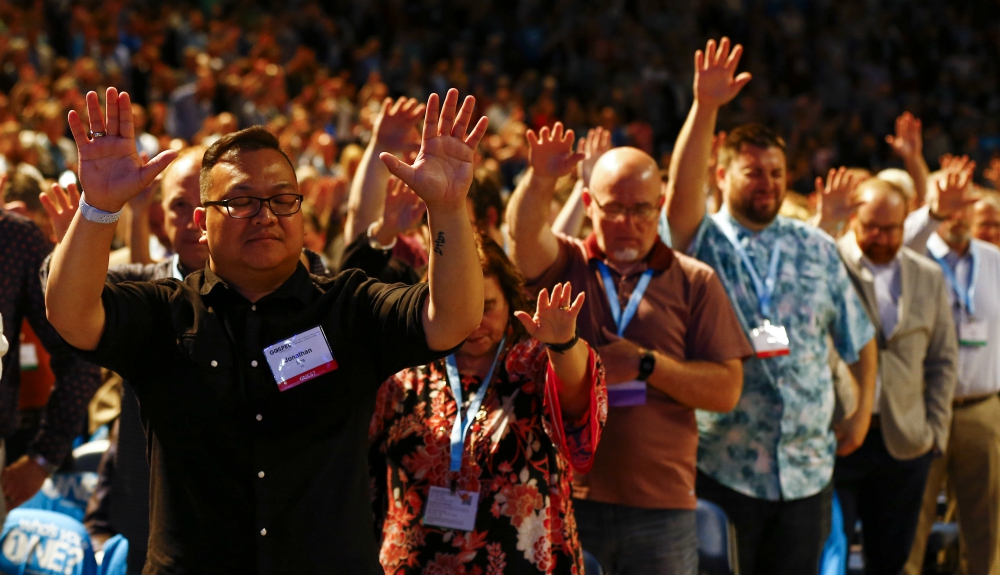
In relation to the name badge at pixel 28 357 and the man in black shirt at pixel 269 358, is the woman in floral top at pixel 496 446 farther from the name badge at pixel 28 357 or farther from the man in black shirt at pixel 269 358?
the name badge at pixel 28 357

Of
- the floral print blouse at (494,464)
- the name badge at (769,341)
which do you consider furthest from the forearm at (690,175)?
the floral print blouse at (494,464)

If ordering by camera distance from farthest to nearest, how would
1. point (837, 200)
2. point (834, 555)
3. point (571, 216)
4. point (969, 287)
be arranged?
point (969, 287)
point (837, 200)
point (571, 216)
point (834, 555)

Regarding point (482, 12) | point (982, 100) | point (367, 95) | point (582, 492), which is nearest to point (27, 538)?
point (582, 492)

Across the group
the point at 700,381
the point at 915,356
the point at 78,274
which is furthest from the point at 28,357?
the point at 915,356

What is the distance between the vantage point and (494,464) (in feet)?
7.88

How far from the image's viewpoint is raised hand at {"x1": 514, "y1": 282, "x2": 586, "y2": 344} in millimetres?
2205

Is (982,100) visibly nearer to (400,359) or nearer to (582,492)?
(582,492)

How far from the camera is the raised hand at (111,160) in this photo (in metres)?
1.65

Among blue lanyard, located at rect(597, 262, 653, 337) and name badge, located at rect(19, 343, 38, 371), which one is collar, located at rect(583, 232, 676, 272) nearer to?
blue lanyard, located at rect(597, 262, 653, 337)

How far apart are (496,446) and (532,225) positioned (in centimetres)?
74

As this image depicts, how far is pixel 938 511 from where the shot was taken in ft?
16.4

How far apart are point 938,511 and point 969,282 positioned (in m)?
1.17

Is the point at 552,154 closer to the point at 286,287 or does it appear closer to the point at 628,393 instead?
the point at 628,393

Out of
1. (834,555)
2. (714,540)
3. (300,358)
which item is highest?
(300,358)
